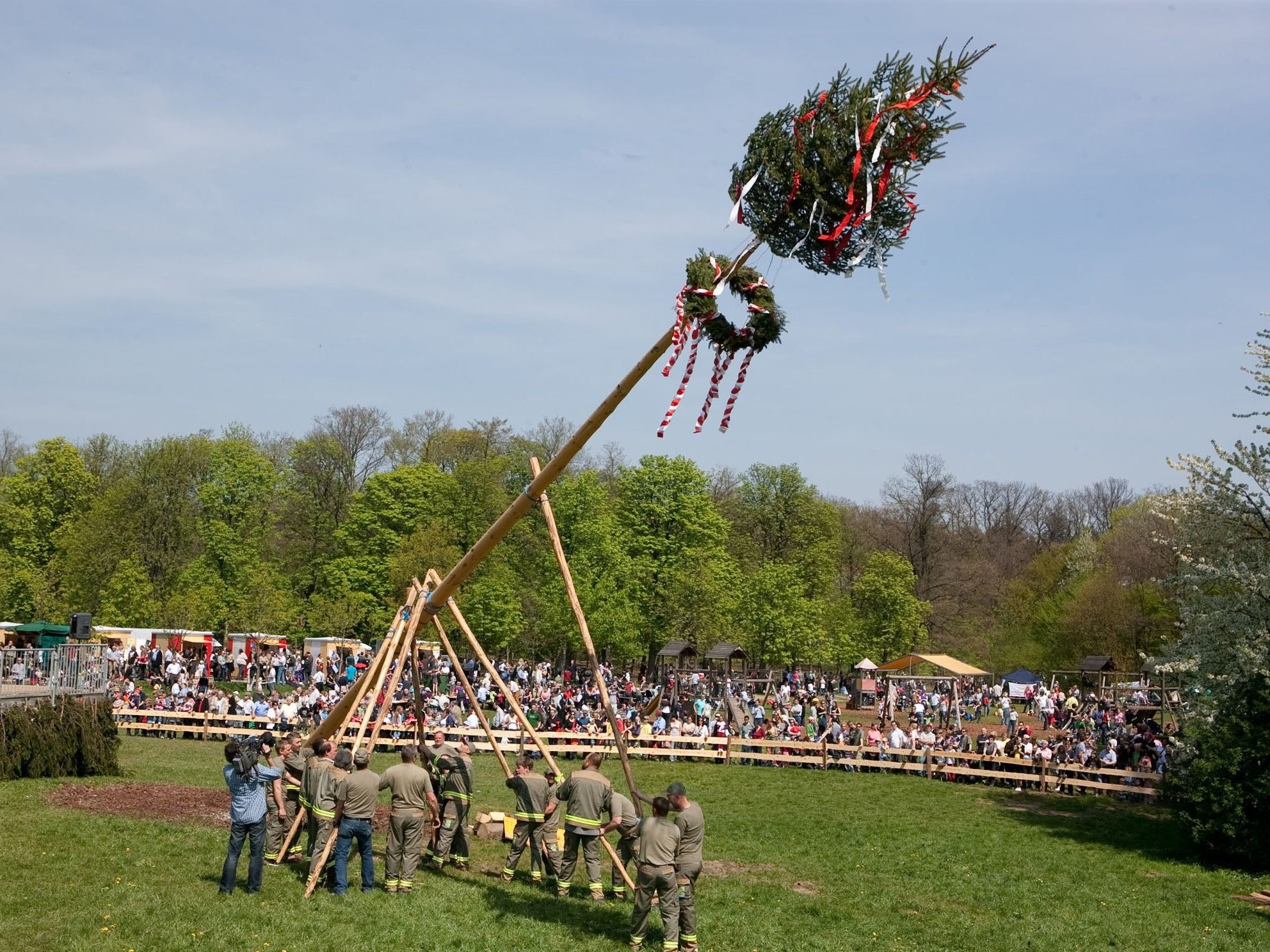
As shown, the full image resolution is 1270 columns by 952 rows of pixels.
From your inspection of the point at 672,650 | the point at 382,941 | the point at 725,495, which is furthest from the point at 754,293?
the point at 725,495

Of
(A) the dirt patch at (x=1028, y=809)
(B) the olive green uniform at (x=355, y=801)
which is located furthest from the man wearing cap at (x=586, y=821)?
(A) the dirt patch at (x=1028, y=809)

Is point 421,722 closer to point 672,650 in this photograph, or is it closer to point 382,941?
point 382,941

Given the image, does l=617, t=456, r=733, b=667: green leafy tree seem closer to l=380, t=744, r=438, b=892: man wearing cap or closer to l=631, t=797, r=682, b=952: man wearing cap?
l=380, t=744, r=438, b=892: man wearing cap

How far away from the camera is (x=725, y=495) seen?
222 feet

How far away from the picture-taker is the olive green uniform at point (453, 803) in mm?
14664

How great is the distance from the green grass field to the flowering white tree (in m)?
0.83

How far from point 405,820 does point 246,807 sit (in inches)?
74.6

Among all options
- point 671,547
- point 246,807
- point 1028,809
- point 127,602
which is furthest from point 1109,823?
point 127,602

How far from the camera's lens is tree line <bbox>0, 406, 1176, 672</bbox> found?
1962 inches

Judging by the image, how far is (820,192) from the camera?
31.6 ft

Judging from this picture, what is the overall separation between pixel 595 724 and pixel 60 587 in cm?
3005

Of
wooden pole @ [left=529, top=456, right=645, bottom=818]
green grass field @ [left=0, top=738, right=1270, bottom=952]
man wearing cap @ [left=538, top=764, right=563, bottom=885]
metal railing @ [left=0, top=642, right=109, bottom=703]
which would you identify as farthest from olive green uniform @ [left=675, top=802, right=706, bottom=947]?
metal railing @ [left=0, top=642, right=109, bottom=703]

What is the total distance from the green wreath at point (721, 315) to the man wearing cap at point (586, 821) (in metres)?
5.61

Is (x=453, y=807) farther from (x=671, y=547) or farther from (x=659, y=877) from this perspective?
(x=671, y=547)
